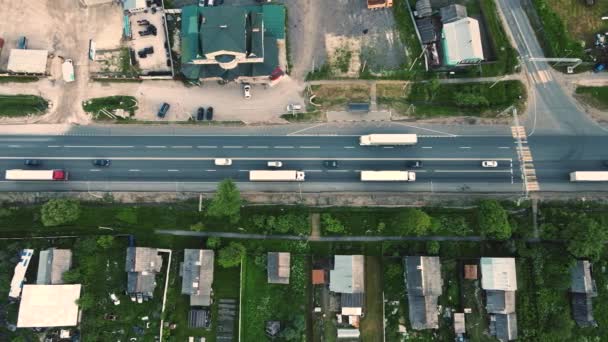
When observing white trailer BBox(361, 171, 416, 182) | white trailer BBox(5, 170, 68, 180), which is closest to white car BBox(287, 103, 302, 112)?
white trailer BBox(361, 171, 416, 182)

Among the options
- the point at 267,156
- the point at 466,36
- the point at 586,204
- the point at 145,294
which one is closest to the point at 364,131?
the point at 267,156

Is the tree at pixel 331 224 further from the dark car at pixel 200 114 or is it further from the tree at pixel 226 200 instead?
the dark car at pixel 200 114

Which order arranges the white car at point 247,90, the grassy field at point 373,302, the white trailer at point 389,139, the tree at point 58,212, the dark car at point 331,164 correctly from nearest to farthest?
the tree at point 58,212
the grassy field at point 373,302
the white trailer at point 389,139
the dark car at point 331,164
the white car at point 247,90

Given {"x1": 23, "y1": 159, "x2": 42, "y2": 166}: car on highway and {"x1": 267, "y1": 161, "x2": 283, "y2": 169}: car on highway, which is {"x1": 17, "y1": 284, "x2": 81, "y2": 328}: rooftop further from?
{"x1": 267, "y1": 161, "x2": 283, "y2": 169}: car on highway

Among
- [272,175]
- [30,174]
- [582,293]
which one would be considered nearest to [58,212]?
[30,174]

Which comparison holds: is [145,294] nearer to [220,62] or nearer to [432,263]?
[220,62]

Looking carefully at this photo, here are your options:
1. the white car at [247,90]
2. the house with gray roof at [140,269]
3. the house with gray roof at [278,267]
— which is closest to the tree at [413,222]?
the house with gray roof at [278,267]

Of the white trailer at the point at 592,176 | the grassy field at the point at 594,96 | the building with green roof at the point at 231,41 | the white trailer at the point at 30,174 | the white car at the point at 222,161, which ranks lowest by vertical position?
the white trailer at the point at 592,176
